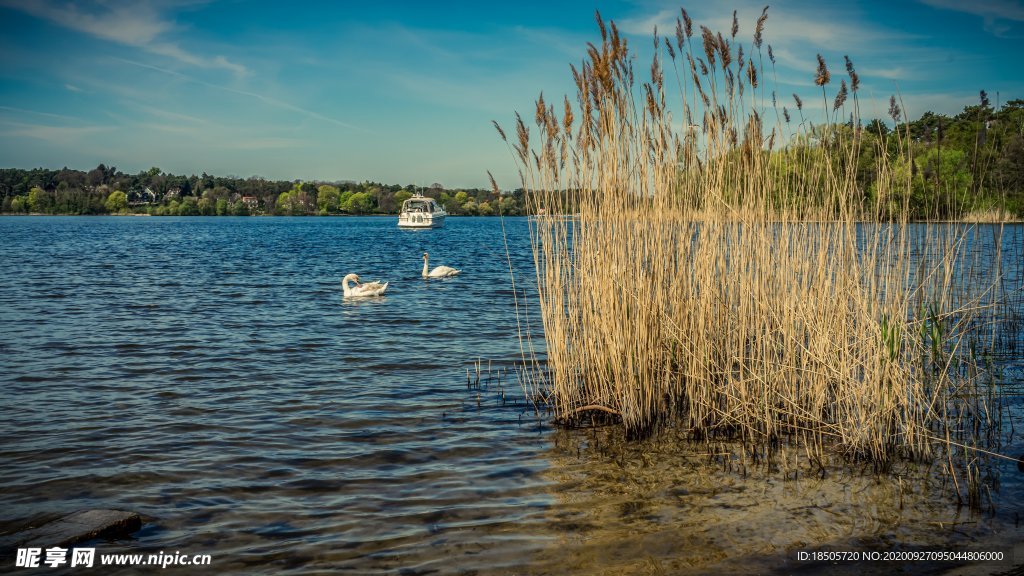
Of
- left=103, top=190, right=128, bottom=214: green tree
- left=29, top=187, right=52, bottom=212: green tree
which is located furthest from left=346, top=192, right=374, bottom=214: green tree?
left=29, top=187, right=52, bottom=212: green tree

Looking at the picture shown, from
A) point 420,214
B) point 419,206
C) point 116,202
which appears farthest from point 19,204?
point 420,214

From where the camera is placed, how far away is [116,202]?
424 ft

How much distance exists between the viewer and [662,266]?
17.9ft

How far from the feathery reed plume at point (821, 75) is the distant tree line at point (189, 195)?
109083mm

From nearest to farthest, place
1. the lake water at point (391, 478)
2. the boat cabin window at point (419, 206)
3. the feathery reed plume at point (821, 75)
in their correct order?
the lake water at point (391, 478), the feathery reed plume at point (821, 75), the boat cabin window at point (419, 206)

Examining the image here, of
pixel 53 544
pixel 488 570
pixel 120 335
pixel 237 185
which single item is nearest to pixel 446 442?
pixel 488 570

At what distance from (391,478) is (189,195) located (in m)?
151

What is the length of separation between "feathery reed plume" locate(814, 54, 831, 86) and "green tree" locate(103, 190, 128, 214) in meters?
147

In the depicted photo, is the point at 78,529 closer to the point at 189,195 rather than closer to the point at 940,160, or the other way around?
the point at 940,160

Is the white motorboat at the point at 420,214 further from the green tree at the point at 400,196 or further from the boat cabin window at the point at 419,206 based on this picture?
the green tree at the point at 400,196

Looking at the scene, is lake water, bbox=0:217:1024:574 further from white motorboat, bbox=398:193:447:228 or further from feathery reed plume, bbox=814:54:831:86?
white motorboat, bbox=398:193:447:228

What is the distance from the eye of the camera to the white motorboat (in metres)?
71.9

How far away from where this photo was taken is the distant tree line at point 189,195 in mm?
125938

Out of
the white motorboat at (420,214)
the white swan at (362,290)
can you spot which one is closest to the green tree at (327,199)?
the white motorboat at (420,214)
